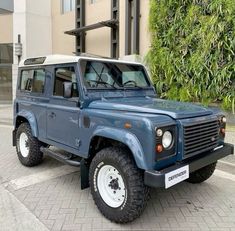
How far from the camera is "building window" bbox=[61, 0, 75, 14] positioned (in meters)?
17.3

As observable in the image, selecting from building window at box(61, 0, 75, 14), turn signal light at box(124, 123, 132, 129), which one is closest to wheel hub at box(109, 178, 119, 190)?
turn signal light at box(124, 123, 132, 129)

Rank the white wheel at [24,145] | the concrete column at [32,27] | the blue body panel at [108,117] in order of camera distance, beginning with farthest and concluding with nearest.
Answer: the concrete column at [32,27]
the white wheel at [24,145]
the blue body panel at [108,117]

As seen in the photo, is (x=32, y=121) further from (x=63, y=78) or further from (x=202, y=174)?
(x=202, y=174)

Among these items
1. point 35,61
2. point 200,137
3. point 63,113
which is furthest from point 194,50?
point 200,137

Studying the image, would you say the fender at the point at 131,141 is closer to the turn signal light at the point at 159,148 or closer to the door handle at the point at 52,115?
the turn signal light at the point at 159,148

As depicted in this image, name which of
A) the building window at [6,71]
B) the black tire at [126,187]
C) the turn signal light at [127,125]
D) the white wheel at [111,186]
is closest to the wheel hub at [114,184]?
the white wheel at [111,186]

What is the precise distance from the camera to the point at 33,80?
5574 millimetres

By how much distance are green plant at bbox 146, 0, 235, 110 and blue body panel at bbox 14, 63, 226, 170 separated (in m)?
4.57

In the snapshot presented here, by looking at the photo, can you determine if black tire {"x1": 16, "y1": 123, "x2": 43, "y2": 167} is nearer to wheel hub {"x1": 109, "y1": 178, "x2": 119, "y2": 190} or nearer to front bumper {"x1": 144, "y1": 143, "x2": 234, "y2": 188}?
wheel hub {"x1": 109, "y1": 178, "x2": 119, "y2": 190}

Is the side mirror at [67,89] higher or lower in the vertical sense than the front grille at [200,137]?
higher

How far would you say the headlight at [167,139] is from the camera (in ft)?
11.0

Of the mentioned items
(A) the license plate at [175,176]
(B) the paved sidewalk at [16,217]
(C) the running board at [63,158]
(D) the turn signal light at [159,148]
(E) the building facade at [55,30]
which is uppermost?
(E) the building facade at [55,30]

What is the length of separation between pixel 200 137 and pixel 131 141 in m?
0.96

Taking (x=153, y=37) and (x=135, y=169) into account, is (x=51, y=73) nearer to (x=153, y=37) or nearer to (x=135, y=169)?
(x=135, y=169)
